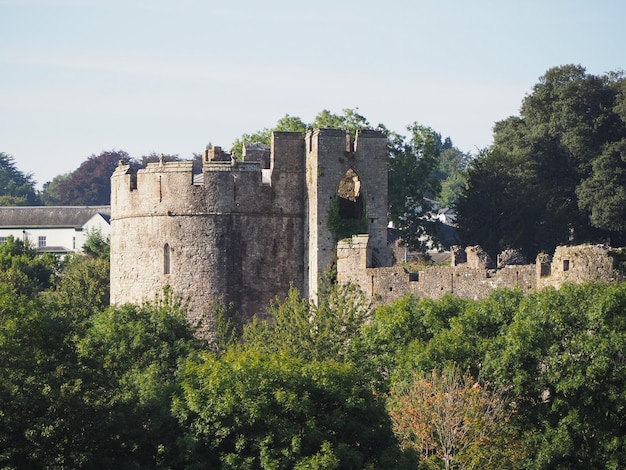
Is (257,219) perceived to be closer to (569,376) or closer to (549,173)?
(569,376)

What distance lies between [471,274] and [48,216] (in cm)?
7843

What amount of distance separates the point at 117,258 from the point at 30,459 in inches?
847

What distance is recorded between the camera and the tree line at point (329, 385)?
4000cm

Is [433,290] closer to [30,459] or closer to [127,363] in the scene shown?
[127,363]

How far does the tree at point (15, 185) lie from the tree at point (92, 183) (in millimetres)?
4264

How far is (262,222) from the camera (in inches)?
2263

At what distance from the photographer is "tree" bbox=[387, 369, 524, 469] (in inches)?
1751

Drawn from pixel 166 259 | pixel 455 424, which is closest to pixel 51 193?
pixel 166 259

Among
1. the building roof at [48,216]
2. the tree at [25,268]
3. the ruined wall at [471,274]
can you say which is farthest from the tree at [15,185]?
the ruined wall at [471,274]

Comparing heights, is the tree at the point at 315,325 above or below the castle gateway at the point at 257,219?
below

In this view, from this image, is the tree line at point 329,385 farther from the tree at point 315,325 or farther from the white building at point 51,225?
the white building at point 51,225

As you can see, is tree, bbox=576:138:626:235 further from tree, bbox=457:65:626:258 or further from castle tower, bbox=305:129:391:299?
castle tower, bbox=305:129:391:299

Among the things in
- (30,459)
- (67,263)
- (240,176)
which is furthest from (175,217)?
(67,263)

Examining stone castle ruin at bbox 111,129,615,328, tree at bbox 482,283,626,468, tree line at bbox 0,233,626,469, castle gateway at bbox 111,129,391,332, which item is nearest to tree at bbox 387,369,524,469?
tree line at bbox 0,233,626,469
